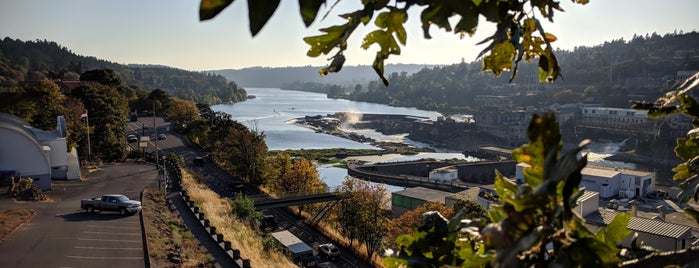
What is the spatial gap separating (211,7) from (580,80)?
274ft

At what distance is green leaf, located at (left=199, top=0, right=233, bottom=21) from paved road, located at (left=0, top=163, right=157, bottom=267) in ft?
28.5

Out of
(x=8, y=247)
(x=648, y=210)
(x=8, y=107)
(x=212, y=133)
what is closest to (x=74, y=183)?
(x=8, y=247)

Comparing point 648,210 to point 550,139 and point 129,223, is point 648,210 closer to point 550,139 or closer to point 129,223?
point 129,223

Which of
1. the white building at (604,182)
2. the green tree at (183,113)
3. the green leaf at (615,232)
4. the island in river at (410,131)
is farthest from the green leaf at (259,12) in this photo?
the island in river at (410,131)

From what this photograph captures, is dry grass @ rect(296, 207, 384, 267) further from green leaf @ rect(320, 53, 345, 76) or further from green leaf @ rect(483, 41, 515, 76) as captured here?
green leaf @ rect(320, 53, 345, 76)

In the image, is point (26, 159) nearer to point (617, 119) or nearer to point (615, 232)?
point (615, 232)

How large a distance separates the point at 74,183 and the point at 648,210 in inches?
809

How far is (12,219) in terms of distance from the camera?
10.2 m

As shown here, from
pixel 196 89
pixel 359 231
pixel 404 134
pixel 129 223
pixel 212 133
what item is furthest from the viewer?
pixel 196 89

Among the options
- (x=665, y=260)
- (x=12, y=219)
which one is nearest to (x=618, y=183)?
(x=12, y=219)

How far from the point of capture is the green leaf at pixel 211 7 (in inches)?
21.8

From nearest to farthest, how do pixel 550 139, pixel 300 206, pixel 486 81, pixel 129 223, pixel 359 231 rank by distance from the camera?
pixel 550 139 → pixel 129 223 → pixel 359 231 → pixel 300 206 → pixel 486 81

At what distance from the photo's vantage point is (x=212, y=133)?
91.1 ft

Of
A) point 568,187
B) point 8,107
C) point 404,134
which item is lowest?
point 404,134
